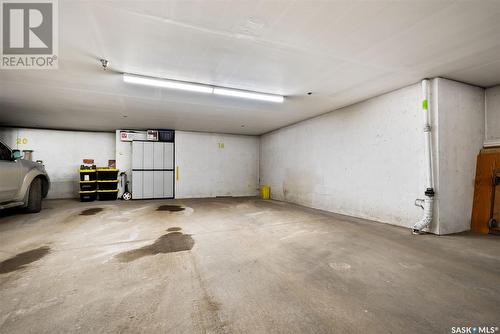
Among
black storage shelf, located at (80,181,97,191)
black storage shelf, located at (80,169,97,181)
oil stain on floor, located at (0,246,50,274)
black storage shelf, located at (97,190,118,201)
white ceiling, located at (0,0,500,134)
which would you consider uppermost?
white ceiling, located at (0,0,500,134)

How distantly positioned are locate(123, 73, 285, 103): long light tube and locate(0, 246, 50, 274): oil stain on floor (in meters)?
2.67

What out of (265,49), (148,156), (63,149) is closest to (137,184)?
(148,156)

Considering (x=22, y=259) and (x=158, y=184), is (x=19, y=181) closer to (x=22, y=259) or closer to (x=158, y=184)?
(x=22, y=259)

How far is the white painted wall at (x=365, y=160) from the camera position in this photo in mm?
3852

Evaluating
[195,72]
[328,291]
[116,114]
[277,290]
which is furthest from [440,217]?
[116,114]

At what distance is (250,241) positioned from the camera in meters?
3.06

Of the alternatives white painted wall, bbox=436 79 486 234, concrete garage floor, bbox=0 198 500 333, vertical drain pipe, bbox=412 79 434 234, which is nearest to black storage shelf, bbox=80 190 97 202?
concrete garage floor, bbox=0 198 500 333

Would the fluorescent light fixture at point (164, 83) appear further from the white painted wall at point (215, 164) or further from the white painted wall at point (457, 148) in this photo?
the white painted wall at point (215, 164)

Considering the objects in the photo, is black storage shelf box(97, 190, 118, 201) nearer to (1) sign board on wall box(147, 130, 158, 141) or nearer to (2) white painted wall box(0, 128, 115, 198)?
(2) white painted wall box(0, 128, 115, 198)

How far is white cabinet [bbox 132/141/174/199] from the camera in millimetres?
7633

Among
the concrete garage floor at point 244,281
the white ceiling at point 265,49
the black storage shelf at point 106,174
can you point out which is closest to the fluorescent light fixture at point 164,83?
the white ceiling at point 265,49

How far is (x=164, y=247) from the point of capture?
2.79 meters

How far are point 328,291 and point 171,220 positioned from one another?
345 centimetres

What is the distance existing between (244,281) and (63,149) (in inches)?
360
